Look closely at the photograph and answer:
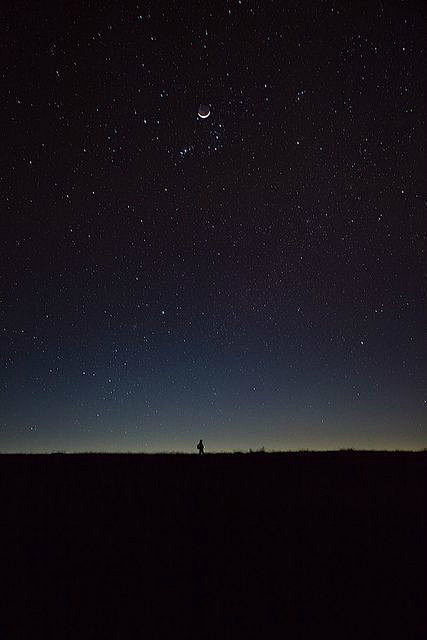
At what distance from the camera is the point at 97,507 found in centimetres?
998

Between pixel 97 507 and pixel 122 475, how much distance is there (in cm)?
342

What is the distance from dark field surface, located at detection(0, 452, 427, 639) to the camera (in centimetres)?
559

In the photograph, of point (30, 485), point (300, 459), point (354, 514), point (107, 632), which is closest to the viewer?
point (107, 632)

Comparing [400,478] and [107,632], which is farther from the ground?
[400,478]

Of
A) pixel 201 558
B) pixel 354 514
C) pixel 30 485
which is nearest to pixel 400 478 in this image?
pixel 354 514

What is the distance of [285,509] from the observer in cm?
1003

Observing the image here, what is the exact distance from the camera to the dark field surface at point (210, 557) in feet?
18.4

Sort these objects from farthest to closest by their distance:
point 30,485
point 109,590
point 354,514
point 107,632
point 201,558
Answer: point 30,485 → point 354,514 → point 201,558 → point 109,590 → point 107,632

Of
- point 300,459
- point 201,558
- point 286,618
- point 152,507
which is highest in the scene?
point 300,459

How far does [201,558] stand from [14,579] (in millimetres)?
2677

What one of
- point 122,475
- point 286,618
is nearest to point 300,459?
point 122,475

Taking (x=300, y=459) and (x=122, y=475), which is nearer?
(x=122, y=475)

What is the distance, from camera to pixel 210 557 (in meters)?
7.36

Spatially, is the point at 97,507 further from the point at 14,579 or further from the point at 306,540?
the point at 306,540
